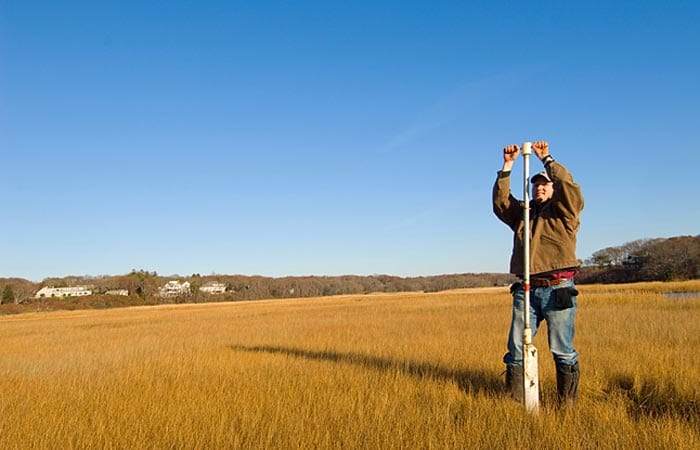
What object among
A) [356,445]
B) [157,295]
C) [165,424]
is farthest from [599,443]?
[157,295]

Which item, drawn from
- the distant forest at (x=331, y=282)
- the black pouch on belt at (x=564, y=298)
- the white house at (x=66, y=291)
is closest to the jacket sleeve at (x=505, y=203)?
the black pouch on belt at (x=564, y=298)

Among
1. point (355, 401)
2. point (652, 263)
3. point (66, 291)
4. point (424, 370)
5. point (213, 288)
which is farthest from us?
point (213, 288)

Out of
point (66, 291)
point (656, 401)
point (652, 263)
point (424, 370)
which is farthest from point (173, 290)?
point (656, 401)

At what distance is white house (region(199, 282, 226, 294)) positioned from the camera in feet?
436

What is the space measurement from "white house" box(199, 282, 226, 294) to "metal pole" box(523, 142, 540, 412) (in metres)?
132

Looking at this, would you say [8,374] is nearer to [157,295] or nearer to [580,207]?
[580,207]

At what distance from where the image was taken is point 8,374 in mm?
8164

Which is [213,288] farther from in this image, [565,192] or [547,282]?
[565,192]

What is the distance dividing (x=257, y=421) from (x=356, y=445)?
3.62ft

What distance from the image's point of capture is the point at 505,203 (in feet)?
15.6

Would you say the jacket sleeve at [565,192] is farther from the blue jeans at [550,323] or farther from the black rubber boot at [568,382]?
the black rubber boot at [568,382]

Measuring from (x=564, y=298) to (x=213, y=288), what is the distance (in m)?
142

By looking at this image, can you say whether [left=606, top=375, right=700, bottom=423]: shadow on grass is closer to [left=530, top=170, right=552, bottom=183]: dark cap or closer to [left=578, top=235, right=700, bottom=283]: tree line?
[left=530, top=170, right=552, bottom=183]: dark cap

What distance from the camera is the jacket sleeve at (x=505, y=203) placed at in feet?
15.5
